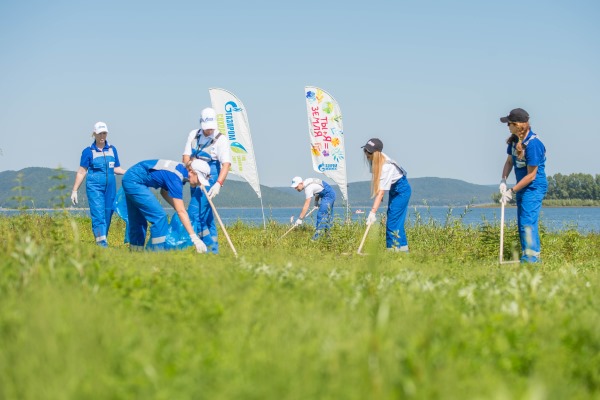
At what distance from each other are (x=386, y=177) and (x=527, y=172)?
7.13 feet

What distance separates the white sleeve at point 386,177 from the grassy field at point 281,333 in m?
4.66

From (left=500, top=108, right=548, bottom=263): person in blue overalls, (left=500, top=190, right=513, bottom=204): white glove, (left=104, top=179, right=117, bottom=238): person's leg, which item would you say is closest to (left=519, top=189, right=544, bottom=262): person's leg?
(left=500, top=108, right=548, bottom=263): person in blue overalls

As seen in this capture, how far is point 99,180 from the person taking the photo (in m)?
13.2

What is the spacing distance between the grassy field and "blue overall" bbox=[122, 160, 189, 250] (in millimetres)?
3521

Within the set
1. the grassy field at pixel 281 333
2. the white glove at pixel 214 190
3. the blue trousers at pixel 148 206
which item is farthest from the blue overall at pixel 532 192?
the blue trousers at pixel 148 206

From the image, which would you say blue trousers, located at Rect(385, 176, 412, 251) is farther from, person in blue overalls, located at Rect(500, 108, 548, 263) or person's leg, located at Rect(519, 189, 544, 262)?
person's leg, located at Rect(519, 189, 544, 262)

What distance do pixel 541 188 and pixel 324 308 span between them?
6.58 metres

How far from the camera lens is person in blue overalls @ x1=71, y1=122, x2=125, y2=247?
13.2 m

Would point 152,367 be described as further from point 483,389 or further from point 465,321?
point 465,321

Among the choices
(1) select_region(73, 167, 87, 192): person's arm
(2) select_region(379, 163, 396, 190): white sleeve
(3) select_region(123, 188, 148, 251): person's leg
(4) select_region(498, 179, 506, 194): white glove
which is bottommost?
(3) select_region(123, 188, 148, 251): person's leg

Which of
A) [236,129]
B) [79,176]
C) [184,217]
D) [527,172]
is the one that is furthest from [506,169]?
[236,129]

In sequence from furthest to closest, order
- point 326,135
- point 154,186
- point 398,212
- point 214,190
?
point 326,135 → point 398,212 → point 214,190 → point 154,186

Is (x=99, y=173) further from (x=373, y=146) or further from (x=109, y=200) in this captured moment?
(x=373, y=146)

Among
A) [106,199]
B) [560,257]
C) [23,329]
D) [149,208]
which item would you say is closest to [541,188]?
[560,257]
